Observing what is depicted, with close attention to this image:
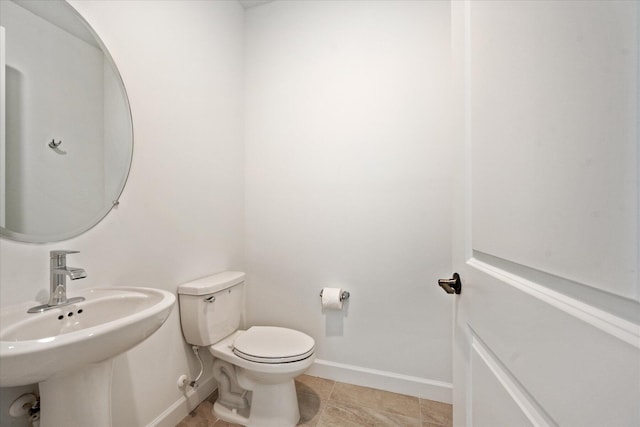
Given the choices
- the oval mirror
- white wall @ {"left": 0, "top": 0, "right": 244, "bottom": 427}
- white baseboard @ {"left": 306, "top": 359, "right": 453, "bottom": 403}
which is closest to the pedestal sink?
white wall @ {"left": 0, "top": 0, "right": 244, "bottom": 427}

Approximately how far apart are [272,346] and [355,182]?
1.09m

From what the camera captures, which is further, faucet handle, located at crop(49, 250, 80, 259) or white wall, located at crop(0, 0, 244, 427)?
white wall, located at crop(0, 0, 244, 427)

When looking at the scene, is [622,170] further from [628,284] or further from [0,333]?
[0,333]

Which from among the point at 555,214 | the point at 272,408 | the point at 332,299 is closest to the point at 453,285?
the point at 555,214

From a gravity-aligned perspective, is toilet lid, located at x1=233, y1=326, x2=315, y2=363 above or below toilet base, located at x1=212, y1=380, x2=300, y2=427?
above

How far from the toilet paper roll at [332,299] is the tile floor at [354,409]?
1.69ft

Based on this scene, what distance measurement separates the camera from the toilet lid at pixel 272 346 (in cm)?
125

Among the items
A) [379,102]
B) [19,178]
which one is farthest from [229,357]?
[379,102]

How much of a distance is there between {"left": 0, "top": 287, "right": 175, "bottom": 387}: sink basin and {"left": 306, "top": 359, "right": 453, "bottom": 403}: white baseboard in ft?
4.14

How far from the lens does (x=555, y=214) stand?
372 millimetres

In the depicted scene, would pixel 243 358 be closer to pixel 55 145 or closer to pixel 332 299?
pixel 332 299

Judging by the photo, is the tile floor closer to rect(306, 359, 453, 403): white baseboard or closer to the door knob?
rect(306, 359, 453, 403): white baseboard

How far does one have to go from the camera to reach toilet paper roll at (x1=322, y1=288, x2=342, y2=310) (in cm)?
163

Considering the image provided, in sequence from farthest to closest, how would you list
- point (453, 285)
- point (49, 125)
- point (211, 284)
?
1. point (211, 284)
2. point (49, 125)
3. point (453, 285)
